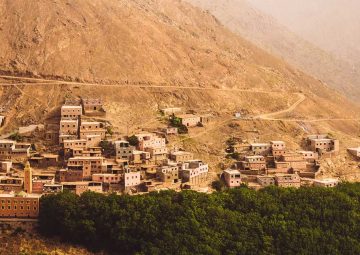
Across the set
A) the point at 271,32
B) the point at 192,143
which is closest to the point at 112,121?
the point at 192,143

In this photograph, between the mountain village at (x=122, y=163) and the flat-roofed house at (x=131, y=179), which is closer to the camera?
the mountain village at (x=122, y=163)

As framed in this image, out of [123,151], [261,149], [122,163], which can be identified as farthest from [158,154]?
[261,149]

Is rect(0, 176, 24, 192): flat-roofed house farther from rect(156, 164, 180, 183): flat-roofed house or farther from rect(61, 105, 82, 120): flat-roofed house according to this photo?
rect(61, 105, 82, 120): flat-roofed house

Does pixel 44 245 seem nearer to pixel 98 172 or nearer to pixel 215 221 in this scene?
pixel 98 172

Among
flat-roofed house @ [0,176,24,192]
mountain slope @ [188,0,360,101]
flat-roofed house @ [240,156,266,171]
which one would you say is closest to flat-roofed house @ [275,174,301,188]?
flat-roofed house @ [240,156,266,171]

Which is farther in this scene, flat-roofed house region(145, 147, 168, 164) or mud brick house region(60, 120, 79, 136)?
mud brick house region(60, 120, 79, 136)

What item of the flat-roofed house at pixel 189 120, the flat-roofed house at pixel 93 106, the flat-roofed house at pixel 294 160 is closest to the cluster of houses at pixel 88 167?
the flat-roofed house at pixel 93 106

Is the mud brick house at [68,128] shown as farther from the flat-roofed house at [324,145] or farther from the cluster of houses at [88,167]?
the flat-roofed house at [324,145]
